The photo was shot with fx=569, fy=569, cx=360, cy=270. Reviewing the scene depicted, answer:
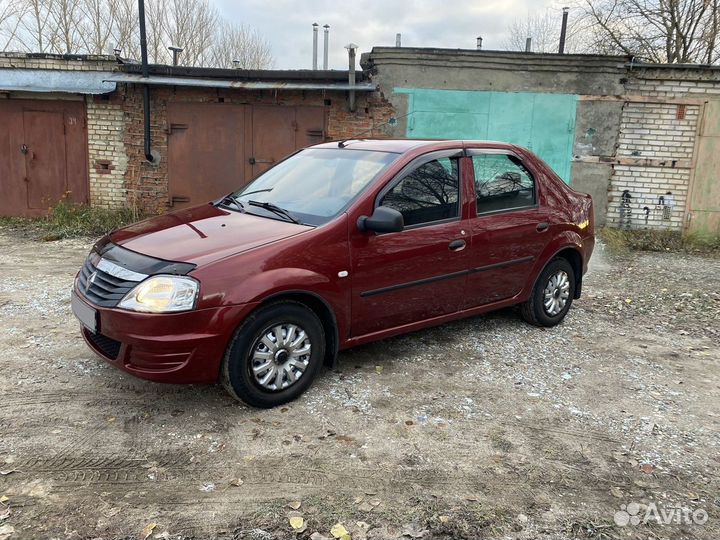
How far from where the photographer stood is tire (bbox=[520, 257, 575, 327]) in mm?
5199

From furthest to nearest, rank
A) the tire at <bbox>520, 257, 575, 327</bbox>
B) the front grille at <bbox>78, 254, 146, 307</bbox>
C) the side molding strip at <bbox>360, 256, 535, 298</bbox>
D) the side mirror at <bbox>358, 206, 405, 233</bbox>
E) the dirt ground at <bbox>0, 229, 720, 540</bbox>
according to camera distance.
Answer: the tire at <bbox>520, 257, 575, 327</bbox> < the side molding strip at <bbox>360, 256, 535, 298</bbox> < the side mirror at <bbox>358, 206, 405, 233</bbox> < the front grille at <bbox>78, 254, 146, 307</bbox> < the dirt ground at <bbox>0, 229, 720, 540</bbox>

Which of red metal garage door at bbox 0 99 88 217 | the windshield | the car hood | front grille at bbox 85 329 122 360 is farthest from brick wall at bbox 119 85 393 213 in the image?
front grille at bbox 85 329 122 360

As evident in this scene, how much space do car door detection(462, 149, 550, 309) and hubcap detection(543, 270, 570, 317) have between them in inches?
16.0

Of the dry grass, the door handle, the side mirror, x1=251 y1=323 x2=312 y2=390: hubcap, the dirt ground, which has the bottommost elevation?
the dirt ground

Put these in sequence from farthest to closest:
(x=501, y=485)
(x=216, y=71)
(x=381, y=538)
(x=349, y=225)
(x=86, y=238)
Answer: (x=216, y=71)
(x=86, y=238)
(x=349, y=225)
(x=501, y=485)
(x=381, y=538)

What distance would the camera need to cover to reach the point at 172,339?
3.19 metres

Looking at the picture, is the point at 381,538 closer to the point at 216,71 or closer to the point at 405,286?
the point at 405,286

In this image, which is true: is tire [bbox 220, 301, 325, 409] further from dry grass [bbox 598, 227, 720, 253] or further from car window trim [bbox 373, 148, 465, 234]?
dry grass [bbox 598, 227, 720, 253]

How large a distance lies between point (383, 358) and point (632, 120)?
26.2ft

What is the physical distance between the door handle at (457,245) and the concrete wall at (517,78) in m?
6.26

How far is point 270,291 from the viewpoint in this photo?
11.1 feet

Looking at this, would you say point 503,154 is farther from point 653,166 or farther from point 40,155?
point 40,155

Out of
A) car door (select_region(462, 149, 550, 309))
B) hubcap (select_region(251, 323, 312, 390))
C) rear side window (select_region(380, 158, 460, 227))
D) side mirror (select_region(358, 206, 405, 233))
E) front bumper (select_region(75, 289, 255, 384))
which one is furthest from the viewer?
car door (select_region(462, 149, 550, 309))

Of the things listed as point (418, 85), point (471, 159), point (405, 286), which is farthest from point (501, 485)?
point (418, 85)
